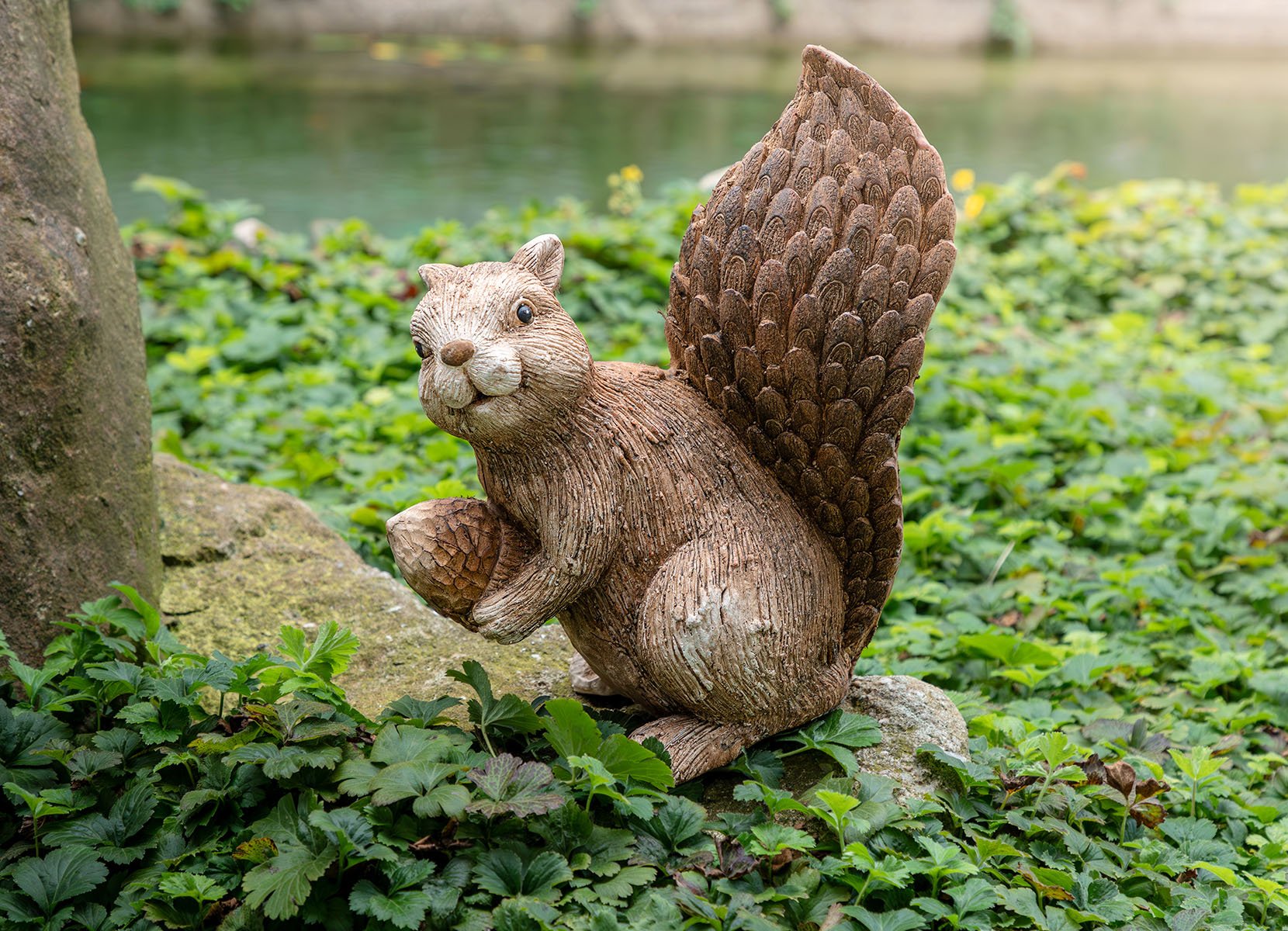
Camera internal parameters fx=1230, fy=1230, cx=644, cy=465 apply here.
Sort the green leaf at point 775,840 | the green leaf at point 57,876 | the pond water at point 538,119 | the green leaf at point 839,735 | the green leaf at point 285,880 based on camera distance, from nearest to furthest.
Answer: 1. the green leaf at point 285,880
2. the green leaf at point 57,876
3. the green leaf at point 775,840
4. the green leaf at point 839,735
5. the pond water at point 538,119

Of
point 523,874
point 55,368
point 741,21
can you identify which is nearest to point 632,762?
point 523,874

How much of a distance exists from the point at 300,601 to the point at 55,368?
2.23 feet

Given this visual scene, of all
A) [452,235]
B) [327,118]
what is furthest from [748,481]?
[327,118]

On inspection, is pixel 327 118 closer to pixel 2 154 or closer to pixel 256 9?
pixel 256 9

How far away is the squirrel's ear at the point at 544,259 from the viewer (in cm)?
190

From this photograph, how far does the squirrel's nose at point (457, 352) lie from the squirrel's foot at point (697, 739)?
0.67 meters

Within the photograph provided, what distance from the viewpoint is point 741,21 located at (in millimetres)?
12891

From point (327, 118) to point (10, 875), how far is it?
24.9 ft

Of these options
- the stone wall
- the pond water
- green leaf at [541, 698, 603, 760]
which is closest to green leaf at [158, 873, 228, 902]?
green leaf at [541, 698, 603, 760]

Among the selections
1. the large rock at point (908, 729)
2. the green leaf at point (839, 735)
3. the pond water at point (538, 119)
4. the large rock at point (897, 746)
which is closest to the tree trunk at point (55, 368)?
the large rock at point (897, 746)

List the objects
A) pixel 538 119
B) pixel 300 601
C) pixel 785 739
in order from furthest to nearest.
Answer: pixel 538 119 → pixel 300 601 → pixel 785 739

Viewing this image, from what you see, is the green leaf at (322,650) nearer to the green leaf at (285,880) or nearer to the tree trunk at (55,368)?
the green leaf at (285,880)

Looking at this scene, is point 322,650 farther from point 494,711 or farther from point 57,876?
point 57,876

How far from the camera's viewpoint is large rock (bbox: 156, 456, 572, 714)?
2.34 m
